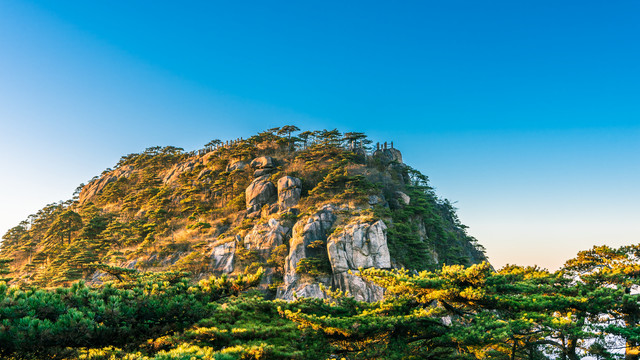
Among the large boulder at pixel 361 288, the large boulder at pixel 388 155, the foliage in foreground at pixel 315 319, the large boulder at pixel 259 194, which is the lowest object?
the large boulder at pixel 361 288

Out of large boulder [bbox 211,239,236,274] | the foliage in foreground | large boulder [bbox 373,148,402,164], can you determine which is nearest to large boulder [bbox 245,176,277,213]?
large boulder [bbox 211,239,236,274]

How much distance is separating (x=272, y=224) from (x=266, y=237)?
1.60 meters

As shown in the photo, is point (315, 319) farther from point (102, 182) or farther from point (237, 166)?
point (102, 182)

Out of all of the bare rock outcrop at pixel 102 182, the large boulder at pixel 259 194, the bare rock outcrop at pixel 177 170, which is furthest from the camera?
the bare rock outcrop at pixel 102 182

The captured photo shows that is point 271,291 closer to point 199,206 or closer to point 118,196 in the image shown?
point 199,206

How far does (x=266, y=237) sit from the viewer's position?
29547 millimetres

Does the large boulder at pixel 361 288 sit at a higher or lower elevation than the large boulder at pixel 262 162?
lower

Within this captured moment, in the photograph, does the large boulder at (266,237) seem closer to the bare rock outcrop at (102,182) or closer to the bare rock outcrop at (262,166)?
the bare rock outcrop at (262,166)

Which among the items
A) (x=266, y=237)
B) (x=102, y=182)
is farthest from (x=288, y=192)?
(x=102, y=182)

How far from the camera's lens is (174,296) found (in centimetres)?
672

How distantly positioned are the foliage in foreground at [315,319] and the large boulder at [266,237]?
20.0 meters

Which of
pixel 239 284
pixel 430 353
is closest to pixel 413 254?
pixel 430 353

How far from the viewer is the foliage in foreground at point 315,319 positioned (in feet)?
17.4

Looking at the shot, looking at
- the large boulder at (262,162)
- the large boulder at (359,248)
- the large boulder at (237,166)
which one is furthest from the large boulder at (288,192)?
the large boulder at (237,166)
